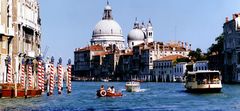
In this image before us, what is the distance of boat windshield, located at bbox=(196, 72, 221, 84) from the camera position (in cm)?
4394

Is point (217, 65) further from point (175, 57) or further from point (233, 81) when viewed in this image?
point (175, 57)

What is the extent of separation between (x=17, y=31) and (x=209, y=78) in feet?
42.9

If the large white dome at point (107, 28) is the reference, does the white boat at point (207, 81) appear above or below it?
below

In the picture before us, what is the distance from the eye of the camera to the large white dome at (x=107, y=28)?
167625 mm

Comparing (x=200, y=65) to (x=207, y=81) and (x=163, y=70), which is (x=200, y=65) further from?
(x=207, y=81)

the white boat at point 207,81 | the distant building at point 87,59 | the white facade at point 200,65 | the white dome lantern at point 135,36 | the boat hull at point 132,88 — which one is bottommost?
the boat hull at point 132,88

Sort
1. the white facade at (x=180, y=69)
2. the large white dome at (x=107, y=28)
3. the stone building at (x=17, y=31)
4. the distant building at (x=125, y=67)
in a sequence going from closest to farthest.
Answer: the stone building at (x=17, y=31), the white facade at (x=180, y=69), the distant building at (x=125, y=67), the large white dome at (x=107, y=28)

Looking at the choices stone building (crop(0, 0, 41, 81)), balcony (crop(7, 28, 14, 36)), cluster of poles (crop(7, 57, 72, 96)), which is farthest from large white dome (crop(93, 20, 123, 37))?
balcony (crop(7, 28, 14, 36))

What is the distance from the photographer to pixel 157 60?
126688 millimetres

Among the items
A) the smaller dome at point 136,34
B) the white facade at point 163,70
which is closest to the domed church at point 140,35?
the smaller dome at point 136,34

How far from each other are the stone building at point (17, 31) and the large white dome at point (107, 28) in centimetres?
11714

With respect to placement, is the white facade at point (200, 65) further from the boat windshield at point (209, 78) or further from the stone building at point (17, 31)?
the boat windshield at point (209, 78)

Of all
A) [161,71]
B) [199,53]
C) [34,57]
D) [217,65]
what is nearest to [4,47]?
[34,57]

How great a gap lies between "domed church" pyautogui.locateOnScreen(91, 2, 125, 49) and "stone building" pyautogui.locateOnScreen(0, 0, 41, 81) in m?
117
